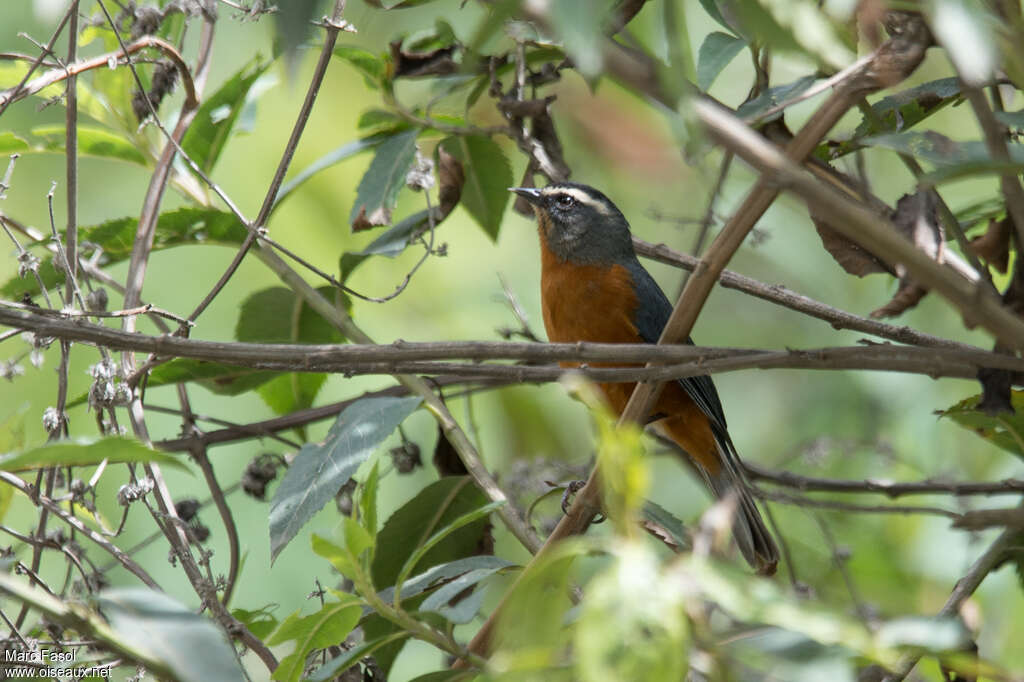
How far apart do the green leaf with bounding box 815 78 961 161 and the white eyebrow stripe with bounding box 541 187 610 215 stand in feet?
6.53

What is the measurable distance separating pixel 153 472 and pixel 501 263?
14.4 ft

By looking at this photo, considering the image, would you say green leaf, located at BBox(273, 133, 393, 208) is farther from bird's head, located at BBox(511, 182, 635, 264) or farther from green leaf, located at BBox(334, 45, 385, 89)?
bird's head, located at BBox(511, 182, 635, 264)

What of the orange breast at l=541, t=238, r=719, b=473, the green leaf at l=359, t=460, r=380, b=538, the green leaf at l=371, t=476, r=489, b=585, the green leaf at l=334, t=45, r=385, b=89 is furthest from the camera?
the orange breast at l=541, t=238, r=719, b=473

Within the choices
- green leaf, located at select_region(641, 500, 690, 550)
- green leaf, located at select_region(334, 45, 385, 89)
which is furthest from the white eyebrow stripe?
green leaf, located at select_region(641, 500, 690, 550)

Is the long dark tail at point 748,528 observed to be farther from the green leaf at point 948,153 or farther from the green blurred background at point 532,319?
the green leaf at point 948,153

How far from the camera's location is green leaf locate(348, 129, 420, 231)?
3.34 metres

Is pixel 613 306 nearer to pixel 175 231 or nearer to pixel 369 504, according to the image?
pixel 175 231

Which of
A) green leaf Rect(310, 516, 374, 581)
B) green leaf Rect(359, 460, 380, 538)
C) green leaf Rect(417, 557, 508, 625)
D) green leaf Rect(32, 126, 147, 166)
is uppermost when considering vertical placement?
green leaf Rect(32, 126, 147, 166)

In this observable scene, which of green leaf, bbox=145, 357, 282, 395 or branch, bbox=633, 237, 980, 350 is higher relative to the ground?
branch, bbox=633, 237, 980, 350

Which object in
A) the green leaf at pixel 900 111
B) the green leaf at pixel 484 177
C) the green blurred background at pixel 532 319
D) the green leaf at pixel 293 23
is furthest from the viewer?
the green blurred background at pixel 532 319

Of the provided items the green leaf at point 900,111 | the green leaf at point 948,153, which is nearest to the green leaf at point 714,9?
the green leaf at point 900,111

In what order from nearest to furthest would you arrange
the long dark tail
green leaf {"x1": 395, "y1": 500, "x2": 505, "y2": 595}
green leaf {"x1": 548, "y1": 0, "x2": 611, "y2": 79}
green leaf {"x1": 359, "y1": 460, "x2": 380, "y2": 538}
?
green leaf {"x1": 548, "y1": 0, "x2": 611, "y2": 79}
green leaf {"x1": 395, "y1": 500, "x2": 505, "y2": 595}
green leaf {"x1": 359, "y1": 460, "x2": 380, "y2": 538}
the long dark tail

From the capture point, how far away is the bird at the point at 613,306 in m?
4.29

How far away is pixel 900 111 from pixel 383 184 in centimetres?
160
